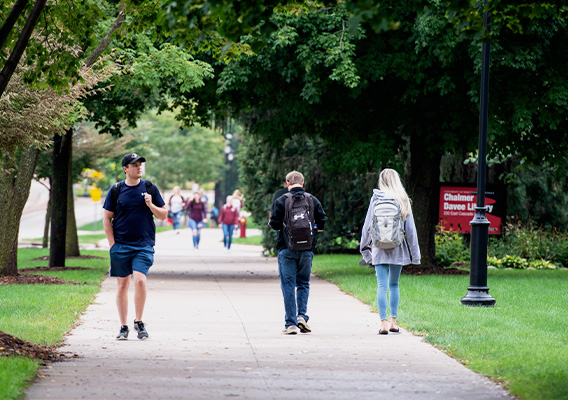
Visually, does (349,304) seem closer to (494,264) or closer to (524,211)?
(494,264)

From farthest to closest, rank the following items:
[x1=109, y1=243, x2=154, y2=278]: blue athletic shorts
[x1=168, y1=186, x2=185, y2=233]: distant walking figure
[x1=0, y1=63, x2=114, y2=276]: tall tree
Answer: [x1=168, y1=186, x2=185, y2=233]: distant walking figure
[x1=0, y1=63, x2=114, y2=276]: tall tree
[x1=109, y1=243, x2=154, y2=278]: blue athletic shorts

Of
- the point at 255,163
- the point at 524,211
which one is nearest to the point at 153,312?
the point at 524,211

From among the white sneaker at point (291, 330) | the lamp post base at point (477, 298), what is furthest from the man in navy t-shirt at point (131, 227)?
the lamp post base at point (477, 298)

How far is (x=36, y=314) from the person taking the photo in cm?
1100

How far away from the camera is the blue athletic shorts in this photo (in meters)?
9.16

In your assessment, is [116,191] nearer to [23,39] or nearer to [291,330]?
[23,39]

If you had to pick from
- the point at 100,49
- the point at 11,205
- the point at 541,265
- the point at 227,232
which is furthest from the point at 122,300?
the point at 227,232

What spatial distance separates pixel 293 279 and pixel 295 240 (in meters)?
0.46

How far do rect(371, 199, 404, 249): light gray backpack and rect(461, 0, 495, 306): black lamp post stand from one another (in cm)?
320

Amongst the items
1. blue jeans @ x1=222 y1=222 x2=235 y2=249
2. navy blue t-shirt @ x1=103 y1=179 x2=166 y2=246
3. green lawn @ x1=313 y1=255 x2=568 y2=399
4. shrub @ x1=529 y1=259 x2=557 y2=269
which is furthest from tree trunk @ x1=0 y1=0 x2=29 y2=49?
blue jeans @ x1=222 y1=222 x2=235 y2=249

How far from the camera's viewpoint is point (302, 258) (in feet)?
33.0

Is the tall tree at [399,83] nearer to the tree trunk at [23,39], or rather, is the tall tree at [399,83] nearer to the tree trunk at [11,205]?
the tree trunk at [11,205]

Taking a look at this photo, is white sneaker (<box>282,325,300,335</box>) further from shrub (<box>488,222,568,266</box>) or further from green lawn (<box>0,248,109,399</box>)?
shrub (<box>488,222,568,266</box>)

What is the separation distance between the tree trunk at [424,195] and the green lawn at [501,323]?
1.83 metres
